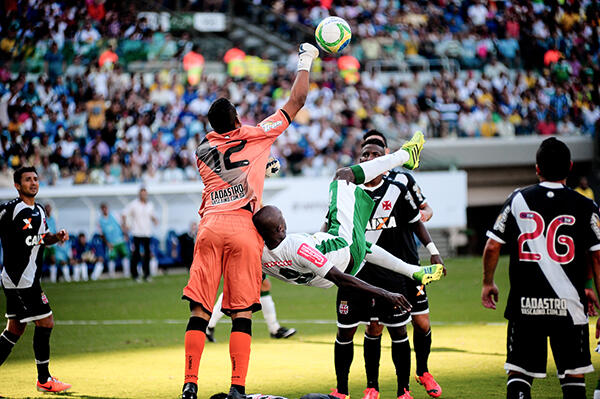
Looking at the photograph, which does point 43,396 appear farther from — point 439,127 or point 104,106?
point 439,127

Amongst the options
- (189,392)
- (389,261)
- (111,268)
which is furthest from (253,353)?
(111,268)

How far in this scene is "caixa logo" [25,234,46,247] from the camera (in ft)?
26.7

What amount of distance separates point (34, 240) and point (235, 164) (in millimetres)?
2769

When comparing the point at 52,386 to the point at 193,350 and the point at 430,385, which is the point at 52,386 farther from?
the point at 430,385

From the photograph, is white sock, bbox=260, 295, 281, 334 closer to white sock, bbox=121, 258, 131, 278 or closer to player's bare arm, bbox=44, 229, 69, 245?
player's bare arm, bbox=44, 229, 69, 245

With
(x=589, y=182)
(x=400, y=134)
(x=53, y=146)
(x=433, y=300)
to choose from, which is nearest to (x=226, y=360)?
(x=433, y=300)

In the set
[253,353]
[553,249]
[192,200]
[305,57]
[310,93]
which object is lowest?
[253,353]

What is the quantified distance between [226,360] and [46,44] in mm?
20786

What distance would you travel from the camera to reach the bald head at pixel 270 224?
648 cm

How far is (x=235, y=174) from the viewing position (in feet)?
21.6

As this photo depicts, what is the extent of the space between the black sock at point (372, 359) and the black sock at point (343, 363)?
179mm

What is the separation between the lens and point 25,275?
8.07 m

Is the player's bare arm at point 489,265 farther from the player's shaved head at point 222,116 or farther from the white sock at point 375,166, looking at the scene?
the player's shaved head at point 222,116

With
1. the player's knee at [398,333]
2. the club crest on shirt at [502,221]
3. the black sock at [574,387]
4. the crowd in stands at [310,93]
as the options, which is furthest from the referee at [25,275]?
the crowd in stands at [310,93]
